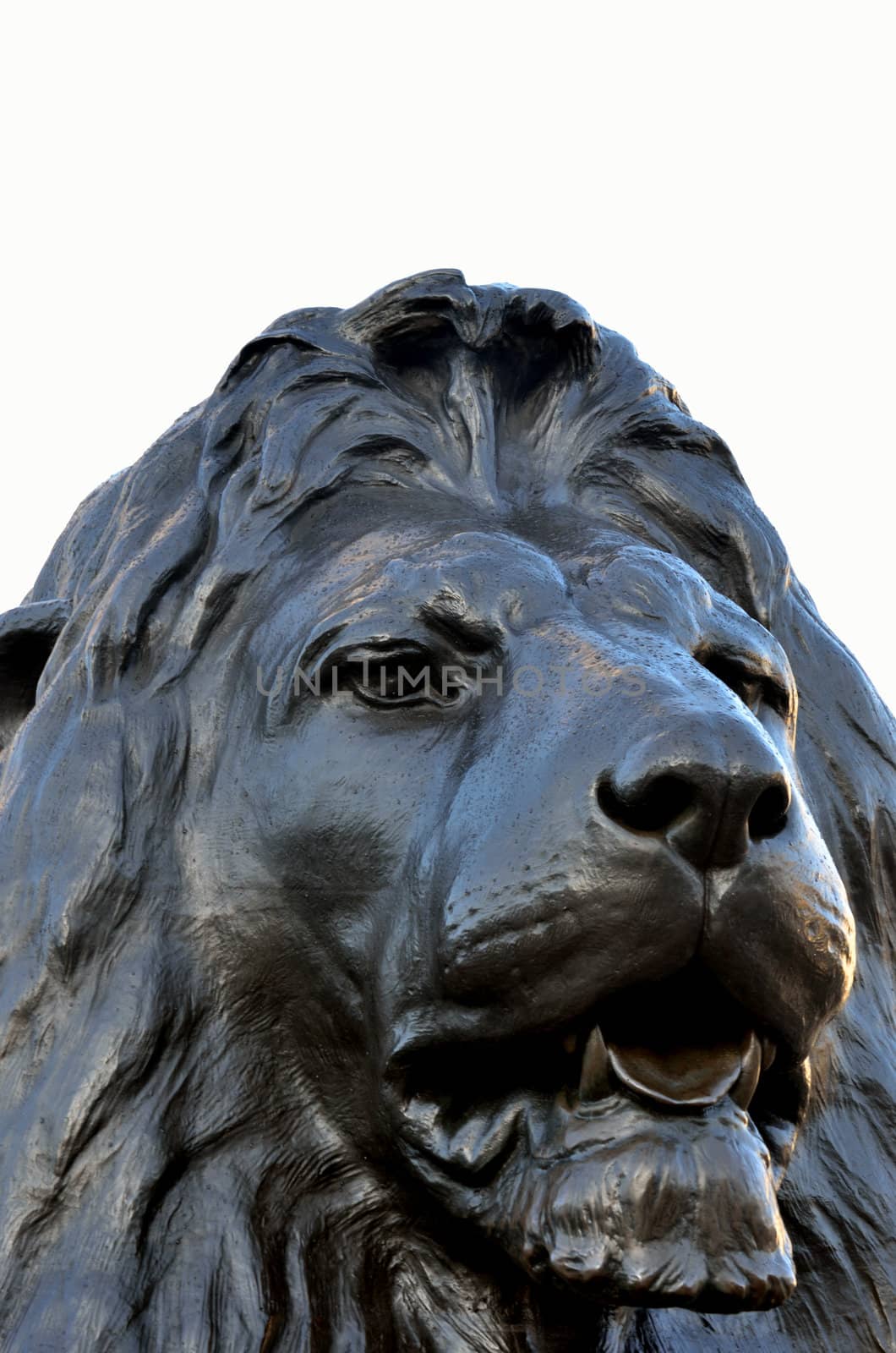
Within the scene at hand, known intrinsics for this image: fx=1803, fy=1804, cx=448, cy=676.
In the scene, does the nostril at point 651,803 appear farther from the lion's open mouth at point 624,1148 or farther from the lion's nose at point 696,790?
the lion's open mouth at point 624,1148

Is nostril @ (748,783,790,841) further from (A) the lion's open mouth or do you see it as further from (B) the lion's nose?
(A) the lion's open mouth

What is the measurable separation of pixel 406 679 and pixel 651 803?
0.42 metres

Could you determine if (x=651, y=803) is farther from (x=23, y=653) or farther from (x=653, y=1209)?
(x=23, y=653)

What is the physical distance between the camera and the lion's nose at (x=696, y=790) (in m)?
1.85

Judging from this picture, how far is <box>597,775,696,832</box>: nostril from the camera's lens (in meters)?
1.85

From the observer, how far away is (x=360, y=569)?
2268 mm

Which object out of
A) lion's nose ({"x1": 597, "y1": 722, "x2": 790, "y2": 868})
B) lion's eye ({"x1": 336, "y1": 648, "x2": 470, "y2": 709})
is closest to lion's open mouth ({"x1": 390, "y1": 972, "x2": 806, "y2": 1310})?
lion's nose ({"x1": 597, "y1": 722, "x2": 790, "y2": 868})

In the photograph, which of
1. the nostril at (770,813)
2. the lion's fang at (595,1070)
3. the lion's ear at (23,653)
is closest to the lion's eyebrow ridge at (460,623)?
the nostril at (770,813)

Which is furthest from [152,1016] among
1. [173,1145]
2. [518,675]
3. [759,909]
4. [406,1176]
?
[759,909]

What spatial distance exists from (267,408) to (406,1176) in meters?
1.06

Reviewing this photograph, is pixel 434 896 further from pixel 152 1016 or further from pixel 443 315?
pixel 443 315

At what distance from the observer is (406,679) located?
2.17m

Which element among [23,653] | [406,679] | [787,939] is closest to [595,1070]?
[787,939]

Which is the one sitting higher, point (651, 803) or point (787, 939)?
point (651, 803)
